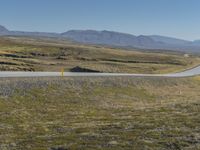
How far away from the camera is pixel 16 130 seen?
27.6 m

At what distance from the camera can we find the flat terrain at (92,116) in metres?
23.3

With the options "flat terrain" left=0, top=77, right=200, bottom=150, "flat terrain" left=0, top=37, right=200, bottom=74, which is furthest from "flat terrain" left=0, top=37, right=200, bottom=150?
"flat terrain" left=0, top=37, right=200, bottom=74

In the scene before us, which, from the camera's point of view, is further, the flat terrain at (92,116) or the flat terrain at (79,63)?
the flat terrain at (79,63)

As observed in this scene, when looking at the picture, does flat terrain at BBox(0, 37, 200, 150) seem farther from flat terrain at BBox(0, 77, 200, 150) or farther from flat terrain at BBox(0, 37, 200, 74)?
flat terrain at BBox(0, 37, 200, 74)

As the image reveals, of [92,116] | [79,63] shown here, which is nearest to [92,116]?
[92,116]

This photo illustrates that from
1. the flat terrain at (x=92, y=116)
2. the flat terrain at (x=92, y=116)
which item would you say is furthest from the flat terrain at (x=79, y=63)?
the flat terrain at (x=92, y=116)

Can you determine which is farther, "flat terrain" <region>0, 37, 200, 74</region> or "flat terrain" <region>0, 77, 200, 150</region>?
"flat terrain" <region>0, 37, 200, 74</region>

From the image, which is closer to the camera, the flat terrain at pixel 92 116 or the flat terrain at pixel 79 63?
the flat terrain at pixel 92 116

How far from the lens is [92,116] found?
115ft

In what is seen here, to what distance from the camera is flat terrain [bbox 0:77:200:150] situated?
76.4 ft

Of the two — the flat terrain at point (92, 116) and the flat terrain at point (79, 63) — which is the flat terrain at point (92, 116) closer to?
the flat terrain at point (92, 116)

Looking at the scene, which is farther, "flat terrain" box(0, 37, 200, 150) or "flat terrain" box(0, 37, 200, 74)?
"flat terrain" box(0, 37, 200, 74)

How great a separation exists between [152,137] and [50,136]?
6407 millimetres

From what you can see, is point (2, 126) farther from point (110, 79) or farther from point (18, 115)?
point (110, 79)
